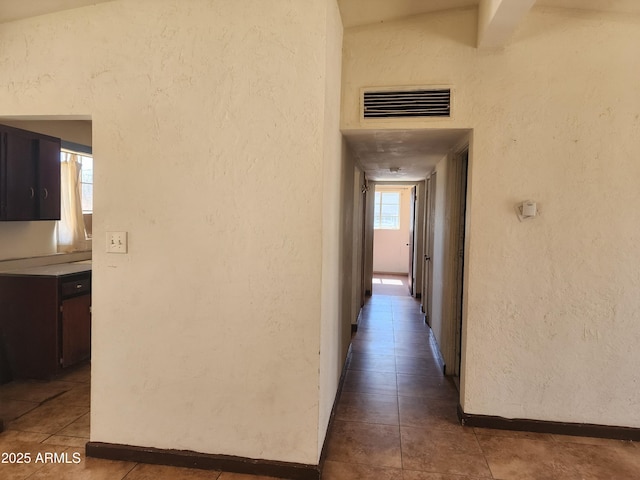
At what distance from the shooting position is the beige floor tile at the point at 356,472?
210 centimetres

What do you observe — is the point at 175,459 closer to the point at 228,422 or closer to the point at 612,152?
the point at 228,422

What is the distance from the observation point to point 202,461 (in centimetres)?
214

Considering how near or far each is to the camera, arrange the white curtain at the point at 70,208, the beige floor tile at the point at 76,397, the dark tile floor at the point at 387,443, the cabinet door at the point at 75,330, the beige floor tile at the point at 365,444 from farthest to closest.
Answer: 1. the white curtain at the point at 70,208
2. the cabinet door at the point at 75,330
3. the beige floor tile at the point at 76,397
4. the beige floor tile at the point at 365,444
5. the dark tile floor at the point at 387,443

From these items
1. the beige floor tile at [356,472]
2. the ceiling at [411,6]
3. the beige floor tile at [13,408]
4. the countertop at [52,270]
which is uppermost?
the ceiling at [411,6]

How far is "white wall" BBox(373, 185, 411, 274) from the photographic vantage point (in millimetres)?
9305

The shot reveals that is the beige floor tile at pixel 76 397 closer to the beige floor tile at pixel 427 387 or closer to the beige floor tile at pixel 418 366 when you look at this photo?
the beige floor tile at pixel 427 387

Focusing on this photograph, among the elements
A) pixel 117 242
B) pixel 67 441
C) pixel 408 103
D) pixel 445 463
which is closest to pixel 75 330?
pixel 67 441

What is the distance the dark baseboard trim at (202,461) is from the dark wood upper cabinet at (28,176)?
6.61 feet

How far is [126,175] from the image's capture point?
2164 millimetres

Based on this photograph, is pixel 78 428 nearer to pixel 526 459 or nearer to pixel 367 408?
pixel 367 408

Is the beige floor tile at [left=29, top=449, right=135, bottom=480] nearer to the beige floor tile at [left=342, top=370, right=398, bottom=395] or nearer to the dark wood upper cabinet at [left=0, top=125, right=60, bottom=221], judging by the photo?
the beige floor tile at [left=342, top=370, right=398, bottom=395]

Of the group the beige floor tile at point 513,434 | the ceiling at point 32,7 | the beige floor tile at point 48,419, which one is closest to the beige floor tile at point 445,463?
the beige floor tile at point 513,434

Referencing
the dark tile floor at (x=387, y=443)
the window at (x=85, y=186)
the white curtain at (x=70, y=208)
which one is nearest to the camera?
the dark tile floor at (x=387, y=443)

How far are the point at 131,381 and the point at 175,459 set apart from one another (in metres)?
0.49
